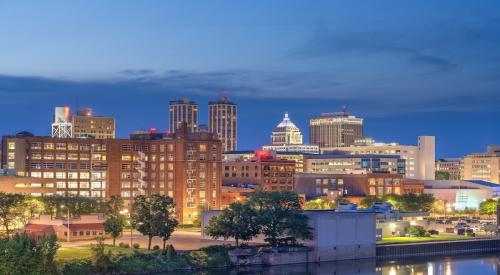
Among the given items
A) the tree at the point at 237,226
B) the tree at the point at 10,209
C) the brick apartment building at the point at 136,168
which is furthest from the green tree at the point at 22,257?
the brick apartment building at the point at 136,168

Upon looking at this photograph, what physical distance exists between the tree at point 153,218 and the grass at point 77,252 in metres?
3.68

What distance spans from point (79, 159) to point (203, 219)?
57.1 meters

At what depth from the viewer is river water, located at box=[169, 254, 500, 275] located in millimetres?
108938

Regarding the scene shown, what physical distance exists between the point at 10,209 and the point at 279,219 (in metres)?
36.8

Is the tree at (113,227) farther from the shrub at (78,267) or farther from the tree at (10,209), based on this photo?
the shrub at (78,267)

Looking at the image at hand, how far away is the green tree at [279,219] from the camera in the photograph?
116750mm

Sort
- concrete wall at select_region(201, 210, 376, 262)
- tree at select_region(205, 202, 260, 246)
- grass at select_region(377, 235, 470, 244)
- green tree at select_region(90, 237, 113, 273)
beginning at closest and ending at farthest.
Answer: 1. green tree at select_region(90, 237, 113, 273)
2. tree at select_region(205, 202, 260, 246)
3. concrete wall at select_region(201, 210, 376, 262)
4. grass at select_region(377, 235, 470, 244)

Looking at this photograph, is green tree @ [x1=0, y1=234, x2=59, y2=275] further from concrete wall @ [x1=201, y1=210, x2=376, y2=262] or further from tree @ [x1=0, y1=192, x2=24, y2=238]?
concrete wall @ [x1=201, y1=210, x2=376, y2=262]

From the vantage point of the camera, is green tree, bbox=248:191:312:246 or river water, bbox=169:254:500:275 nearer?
river water, bbox=169:254:500:275

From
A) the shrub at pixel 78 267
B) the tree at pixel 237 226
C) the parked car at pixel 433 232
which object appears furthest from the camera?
the parked car at pixel 433 232

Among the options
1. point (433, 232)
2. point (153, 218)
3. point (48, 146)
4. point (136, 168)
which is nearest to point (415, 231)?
point (433, 232)

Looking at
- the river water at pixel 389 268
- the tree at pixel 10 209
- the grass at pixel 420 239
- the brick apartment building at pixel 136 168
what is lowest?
the river water at pixel 389 268

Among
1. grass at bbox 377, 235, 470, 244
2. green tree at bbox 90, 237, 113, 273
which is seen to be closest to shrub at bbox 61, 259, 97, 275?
green tree at bbox 90, 237, 113, 273

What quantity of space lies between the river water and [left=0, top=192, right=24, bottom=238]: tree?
32.2 m
